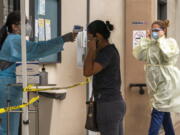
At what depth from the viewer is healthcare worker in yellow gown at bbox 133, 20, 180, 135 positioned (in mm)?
6586

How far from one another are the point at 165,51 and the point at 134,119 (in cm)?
159

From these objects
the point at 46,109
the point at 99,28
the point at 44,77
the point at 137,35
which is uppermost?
the point at 137,35

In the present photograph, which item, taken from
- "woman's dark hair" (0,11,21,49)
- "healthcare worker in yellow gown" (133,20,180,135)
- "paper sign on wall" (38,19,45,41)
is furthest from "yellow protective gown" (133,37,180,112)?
"woman's dark hair" (0,11,21,49)

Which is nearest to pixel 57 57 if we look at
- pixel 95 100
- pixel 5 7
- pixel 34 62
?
pixel 5 7

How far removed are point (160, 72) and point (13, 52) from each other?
9.61 ft

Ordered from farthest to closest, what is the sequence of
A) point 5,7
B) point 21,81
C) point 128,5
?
point 128,5
point 5,7
point 21,81

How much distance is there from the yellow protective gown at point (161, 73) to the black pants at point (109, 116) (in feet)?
6.64

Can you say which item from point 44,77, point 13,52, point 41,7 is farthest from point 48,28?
point 13,52

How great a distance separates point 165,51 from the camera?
645 cm

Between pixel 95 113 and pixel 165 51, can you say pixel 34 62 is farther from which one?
pixel 165 51

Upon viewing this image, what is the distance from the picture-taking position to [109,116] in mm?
4641

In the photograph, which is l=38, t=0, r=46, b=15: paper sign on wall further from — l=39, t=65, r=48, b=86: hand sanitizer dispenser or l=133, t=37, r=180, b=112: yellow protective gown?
l=133, t=37, r=180, b=112: yellow protective gown

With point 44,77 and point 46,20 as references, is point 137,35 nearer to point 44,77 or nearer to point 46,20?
point 46,20

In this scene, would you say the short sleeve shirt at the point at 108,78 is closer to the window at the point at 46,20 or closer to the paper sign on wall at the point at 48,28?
the window at the point at 46,20
